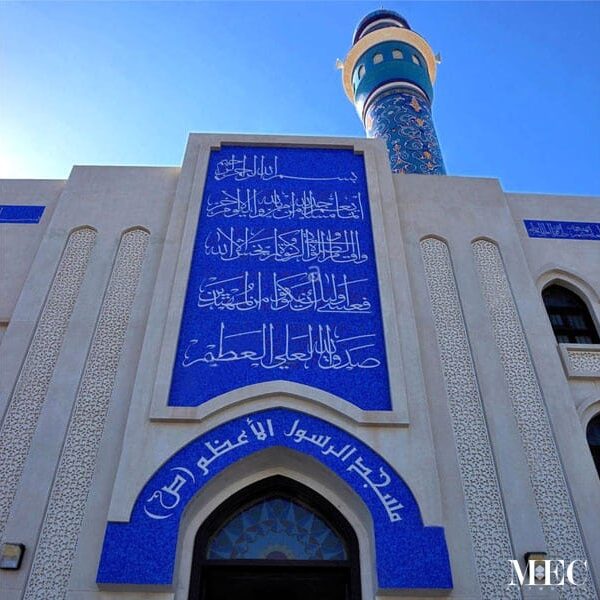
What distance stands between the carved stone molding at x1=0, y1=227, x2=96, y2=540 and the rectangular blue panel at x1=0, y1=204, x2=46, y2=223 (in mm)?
476

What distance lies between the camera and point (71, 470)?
3.56 metres

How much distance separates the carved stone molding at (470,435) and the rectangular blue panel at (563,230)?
3.01 ft

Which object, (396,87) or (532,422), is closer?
(532,422)

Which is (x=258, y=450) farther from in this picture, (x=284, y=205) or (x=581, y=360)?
(x=581, y=360)

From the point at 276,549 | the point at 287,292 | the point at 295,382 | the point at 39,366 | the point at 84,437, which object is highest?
the point at 287,292

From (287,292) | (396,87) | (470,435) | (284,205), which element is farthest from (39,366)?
(396,87)

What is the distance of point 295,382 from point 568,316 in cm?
238

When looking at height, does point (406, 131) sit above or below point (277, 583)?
above

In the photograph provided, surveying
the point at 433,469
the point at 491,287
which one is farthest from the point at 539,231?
the point at 433,469

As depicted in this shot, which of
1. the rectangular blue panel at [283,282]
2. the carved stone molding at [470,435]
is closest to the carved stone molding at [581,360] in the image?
the carved stone molding at [470,435]

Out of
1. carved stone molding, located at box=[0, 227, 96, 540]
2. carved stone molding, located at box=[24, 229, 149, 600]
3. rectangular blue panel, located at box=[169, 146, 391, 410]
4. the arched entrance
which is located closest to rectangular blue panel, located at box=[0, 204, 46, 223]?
carved stone molding, located at box=[0, 227, 96, 540]

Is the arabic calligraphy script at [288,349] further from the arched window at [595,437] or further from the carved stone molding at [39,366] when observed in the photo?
the arched window at [595,437]

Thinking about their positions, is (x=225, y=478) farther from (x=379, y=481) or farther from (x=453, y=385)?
(x=453, y=385)

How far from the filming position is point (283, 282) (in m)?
4.46
